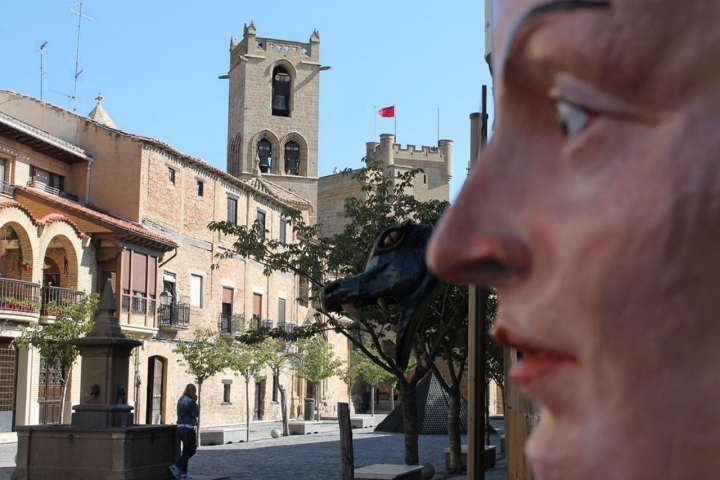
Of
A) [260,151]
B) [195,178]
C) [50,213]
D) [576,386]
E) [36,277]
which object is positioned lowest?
[576,386]

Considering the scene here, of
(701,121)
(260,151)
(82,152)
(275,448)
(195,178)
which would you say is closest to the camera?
(701,121)

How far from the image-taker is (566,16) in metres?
0.87

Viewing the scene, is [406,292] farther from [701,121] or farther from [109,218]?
[109,218]

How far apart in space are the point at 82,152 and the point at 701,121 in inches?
1254

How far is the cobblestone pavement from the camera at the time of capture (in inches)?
690

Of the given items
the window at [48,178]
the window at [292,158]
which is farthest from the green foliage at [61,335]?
the window at [292,158]

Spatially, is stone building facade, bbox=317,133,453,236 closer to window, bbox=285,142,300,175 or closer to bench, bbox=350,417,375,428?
window, bbox=285,142,300,175

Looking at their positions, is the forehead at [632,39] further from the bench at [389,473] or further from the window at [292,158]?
the window at [292,158]

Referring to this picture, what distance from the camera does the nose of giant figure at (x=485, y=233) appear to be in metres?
0.91

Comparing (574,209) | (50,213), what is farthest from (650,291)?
(50,213)

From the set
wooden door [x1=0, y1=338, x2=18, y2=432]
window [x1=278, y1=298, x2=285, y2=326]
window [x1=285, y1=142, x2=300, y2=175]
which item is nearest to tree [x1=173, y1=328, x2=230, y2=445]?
wooden door [x1=0, y1=338, x2=18, y2=432]

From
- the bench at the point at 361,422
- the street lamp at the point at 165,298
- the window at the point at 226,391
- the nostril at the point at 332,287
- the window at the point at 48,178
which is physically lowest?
the bench at the point at 361,422

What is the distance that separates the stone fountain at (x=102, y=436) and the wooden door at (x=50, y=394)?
12.0m

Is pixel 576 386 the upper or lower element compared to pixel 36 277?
lower
